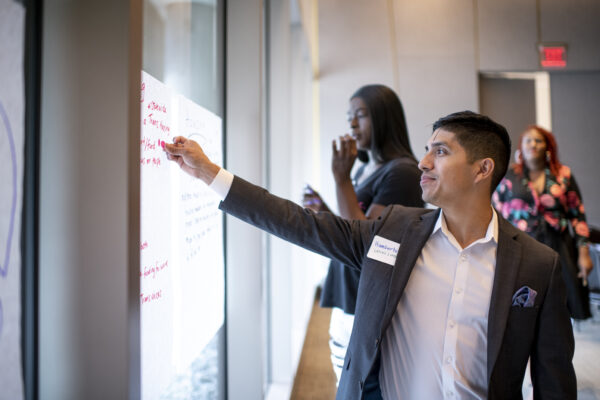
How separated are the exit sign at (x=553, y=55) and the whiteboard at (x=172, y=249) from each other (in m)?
1.73

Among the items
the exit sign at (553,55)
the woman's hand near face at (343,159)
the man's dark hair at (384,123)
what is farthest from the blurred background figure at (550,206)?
the woman's hand near face at (343,159)

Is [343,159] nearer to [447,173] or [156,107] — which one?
[447,173]

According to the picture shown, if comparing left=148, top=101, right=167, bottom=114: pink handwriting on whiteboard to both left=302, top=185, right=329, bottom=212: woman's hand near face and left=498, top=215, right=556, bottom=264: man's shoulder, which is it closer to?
left=302, top=185, right=329, bottom=212: woman's hand near face

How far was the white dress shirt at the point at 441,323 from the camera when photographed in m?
1.04

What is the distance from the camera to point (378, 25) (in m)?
2.17

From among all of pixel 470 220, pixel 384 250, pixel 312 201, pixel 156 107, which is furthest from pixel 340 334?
pixel 156 107

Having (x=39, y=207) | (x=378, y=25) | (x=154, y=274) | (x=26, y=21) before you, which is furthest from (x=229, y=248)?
(x=378, y=25)

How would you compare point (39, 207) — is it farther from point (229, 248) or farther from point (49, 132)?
point (229, 248)

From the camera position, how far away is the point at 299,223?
43.0 inches

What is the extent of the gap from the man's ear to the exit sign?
1318mm

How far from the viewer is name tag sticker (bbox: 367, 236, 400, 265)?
110 cm

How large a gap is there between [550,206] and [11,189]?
8.02 ft

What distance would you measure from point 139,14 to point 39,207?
42 cm

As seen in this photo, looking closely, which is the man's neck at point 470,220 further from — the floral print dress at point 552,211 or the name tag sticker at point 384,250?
the floral print dress at point 552,211
